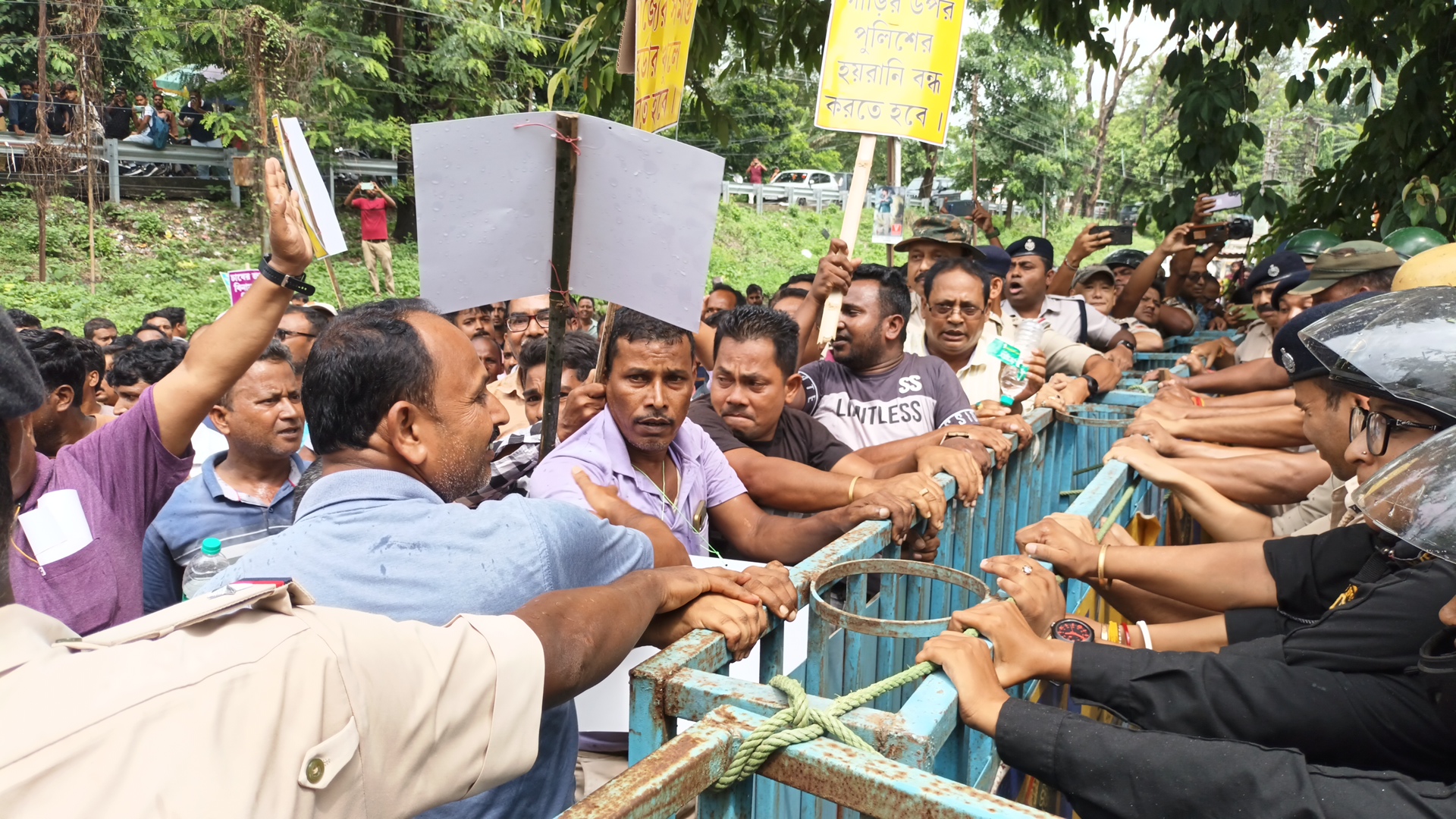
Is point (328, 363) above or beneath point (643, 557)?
above

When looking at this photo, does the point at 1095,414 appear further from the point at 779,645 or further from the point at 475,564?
the point at 475,564

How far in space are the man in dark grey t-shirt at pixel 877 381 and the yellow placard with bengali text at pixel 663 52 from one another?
931 mm

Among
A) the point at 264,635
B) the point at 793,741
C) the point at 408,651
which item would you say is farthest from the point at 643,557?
the point at 264,635

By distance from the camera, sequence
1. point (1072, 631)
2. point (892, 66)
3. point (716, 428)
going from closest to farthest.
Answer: point (1072, 631), point (716, 428), point (892, 66)

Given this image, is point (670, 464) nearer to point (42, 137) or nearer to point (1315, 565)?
point (1315, 565)

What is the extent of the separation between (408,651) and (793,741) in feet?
1.70

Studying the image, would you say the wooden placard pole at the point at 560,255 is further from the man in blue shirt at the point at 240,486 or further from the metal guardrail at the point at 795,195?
the metal guardrail at the point at 795,195

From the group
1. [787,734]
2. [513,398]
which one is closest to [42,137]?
[513,398]

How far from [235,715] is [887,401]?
3.26 metres

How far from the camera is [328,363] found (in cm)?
171

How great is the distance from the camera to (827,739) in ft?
4.09

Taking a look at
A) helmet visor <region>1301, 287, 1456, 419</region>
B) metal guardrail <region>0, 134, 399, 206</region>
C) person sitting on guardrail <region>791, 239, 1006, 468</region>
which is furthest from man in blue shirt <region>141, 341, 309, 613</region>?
metal guardrail <region>0, 134, 399, 206</region>

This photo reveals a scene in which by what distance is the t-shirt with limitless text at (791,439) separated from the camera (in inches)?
127

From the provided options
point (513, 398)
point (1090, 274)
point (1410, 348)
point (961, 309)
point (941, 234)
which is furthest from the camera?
point (1090, 274)
